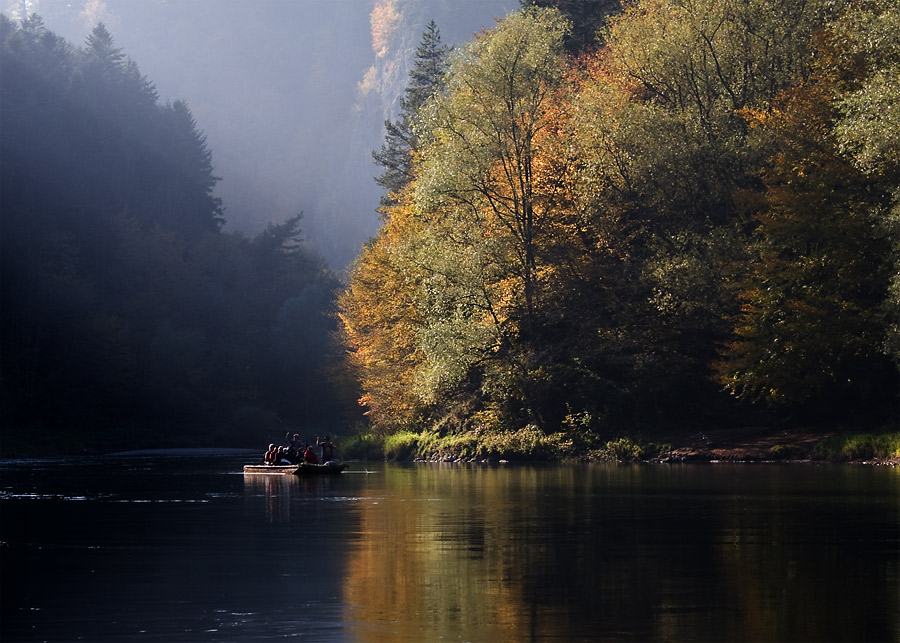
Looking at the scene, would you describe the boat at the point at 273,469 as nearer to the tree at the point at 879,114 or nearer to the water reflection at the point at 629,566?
the water reflection at the point at 629,566

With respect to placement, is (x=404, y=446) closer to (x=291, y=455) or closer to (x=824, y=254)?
(x=291, y=455)

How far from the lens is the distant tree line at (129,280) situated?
84.5 m

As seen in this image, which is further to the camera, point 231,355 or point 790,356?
point 231,355

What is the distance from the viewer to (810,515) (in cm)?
2120

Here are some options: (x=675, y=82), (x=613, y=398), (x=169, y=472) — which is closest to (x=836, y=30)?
(x=675, y=82)

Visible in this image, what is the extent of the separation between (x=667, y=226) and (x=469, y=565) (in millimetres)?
34634

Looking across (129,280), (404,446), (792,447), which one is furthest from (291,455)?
(129,280)

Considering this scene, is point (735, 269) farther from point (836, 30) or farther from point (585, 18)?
point (585, 18)

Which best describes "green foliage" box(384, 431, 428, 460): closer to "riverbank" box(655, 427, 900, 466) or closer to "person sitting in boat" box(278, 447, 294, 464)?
"person sitting in boat" box(278, 447, 294, 464)

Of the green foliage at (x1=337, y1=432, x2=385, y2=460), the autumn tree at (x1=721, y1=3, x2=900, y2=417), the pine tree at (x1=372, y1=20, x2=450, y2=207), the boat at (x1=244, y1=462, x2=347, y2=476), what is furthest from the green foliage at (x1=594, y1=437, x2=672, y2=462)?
the pine tree at (x1=372, y1=20, x2=450, y2=207)

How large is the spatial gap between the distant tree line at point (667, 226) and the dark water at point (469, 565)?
1277cm

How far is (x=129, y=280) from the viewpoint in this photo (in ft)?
342

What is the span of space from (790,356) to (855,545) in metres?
25.4

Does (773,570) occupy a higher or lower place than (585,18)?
lower
